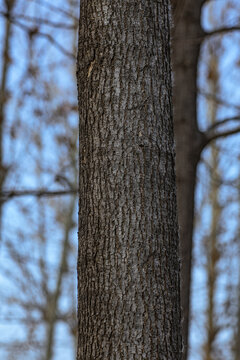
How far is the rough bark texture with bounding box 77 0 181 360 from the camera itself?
2.21 metres

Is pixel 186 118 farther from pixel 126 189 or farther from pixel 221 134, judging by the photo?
pixel 126 189

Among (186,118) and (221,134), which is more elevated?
(186,118)

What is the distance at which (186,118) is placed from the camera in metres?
5.39

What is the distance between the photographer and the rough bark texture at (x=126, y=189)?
A: 7.25 feet

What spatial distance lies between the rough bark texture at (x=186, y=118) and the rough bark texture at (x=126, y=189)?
2542 mm

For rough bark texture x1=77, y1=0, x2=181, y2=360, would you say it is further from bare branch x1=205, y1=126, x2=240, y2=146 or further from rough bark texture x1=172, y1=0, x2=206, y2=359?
bare branch x1=205, y1=126, x2=240, y2=146

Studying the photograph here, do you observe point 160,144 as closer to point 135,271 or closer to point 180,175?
point 135,271

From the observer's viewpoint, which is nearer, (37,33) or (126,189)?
(126,189)

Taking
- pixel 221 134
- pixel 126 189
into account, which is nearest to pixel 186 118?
pixel 221 134

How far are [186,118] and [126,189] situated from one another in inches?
126

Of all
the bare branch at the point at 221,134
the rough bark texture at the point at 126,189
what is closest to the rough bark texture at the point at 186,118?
the bare branch at the point at 221,134

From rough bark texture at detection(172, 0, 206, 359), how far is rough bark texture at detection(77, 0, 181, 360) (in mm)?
2542

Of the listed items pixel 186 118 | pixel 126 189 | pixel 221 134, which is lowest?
pixel 126 189

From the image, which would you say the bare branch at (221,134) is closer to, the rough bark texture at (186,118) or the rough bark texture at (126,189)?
the rough bark texture at (186,118)
